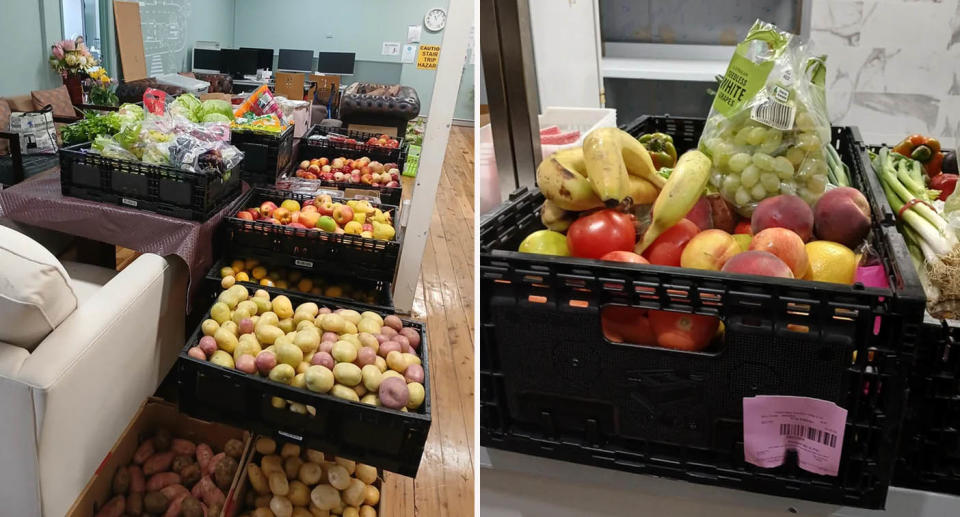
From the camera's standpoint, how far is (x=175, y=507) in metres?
1.88

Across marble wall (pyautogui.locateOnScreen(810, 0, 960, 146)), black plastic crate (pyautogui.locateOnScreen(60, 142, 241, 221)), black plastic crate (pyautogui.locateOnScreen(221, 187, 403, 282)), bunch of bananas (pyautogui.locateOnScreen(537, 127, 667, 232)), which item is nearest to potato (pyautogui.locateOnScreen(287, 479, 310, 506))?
black plastic crate (pyautogui.locateOnScreen(221, 187, 403, 282))

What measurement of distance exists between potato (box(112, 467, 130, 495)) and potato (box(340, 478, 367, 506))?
579mm

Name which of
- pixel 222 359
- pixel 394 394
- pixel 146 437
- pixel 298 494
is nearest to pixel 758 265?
pixel 394 394

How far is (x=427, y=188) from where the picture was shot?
3119mm

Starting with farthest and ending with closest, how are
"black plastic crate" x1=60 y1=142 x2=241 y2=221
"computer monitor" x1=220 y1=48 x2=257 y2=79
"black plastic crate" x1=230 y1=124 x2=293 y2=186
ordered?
"computer monitor" x1=220 y1=48 x2=257 y2=79, "black plastic crate" x1=230 y1=124 x2=293 y2=186, "black plastic crate" x1=60 y1=142 x2=241 y2=221

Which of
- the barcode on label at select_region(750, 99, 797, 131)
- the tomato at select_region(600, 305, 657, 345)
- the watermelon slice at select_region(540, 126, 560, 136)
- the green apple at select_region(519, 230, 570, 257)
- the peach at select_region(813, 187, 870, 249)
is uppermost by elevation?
the barcode on label at select_region(750, 99, 797, 131)

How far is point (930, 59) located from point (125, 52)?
5.56m

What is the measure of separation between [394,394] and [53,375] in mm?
748

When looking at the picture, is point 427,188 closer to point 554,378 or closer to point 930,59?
point 554,378

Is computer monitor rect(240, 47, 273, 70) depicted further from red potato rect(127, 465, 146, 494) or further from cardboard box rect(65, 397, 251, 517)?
red potato rect(127, 465, 146, 494)

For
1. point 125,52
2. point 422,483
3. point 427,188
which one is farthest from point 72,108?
point 422,483

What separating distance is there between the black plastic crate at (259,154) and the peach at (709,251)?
2.35 metres

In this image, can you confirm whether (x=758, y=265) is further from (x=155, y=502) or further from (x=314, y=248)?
(x=314, y=248)

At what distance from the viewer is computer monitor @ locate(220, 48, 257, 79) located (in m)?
6.64
